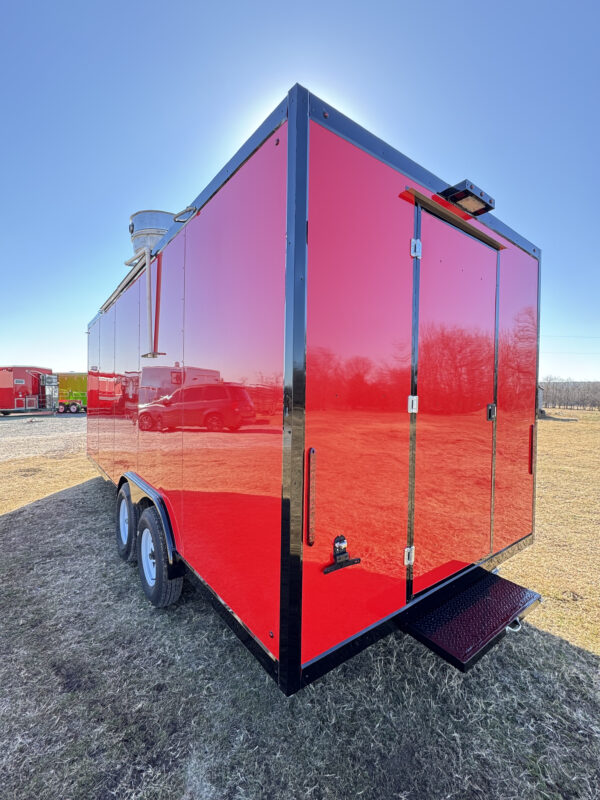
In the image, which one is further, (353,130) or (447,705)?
(447,705)

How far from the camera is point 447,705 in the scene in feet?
6.93

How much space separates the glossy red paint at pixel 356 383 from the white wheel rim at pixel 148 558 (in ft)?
6.44

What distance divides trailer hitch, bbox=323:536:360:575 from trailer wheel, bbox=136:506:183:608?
164 cm

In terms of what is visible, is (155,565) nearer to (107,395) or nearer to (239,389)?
(239,389)

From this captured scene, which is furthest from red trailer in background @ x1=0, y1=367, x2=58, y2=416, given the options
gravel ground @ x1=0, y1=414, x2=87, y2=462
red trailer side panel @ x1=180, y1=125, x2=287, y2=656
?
red trailer side panel @ x1=180, y1=125, x2=287, y2=656

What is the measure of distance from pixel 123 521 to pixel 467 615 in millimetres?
3333

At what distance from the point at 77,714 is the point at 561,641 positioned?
3143 millimetres

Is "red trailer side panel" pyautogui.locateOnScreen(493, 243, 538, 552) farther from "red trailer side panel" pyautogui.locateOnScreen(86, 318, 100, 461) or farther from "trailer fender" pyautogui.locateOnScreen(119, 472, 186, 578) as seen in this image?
"red trailer side panel" pyautogui.locateOnScreen(86, 318, 100, 461)

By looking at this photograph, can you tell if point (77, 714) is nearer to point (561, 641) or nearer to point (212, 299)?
point (212, 299)

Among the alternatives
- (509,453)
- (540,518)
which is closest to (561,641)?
(509,453)

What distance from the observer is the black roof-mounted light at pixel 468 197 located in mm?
2223

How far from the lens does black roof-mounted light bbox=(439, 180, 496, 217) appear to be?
2.22m

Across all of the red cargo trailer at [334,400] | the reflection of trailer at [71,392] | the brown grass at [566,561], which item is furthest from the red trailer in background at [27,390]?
the brown grass at [566,561]

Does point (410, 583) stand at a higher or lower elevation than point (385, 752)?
higher
